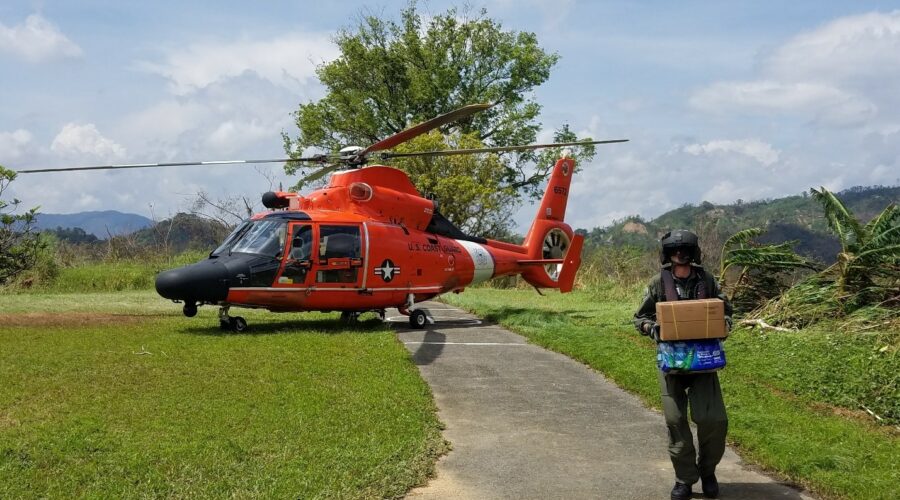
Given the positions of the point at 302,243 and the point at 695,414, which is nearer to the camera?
the point at 695,414

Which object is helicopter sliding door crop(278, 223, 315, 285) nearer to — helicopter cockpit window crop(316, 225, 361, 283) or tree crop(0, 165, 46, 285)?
helicopter cockpit window crop(316, 225, 361, 283)

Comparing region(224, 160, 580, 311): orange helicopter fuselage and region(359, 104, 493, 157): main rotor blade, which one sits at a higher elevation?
region(359, 104, 493, 157): main rotor blade

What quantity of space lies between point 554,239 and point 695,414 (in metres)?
14.3

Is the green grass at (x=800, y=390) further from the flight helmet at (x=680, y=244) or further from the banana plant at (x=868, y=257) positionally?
the flight helmet at (x=680, y=244)

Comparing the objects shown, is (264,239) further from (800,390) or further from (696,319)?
(696,319)

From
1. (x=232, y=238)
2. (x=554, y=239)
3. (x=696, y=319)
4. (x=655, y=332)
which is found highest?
(x=554, y=239)

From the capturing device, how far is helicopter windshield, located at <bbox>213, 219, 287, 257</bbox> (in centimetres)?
1415

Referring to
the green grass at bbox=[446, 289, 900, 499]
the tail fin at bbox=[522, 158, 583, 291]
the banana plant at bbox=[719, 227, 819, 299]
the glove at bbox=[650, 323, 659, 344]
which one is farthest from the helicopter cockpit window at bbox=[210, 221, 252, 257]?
the glove at bbox=[650, 323, 659, 344]

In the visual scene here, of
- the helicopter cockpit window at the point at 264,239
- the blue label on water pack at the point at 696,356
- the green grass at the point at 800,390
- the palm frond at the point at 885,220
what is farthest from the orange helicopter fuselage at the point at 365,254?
the blue label on water pack at the point at 696,356

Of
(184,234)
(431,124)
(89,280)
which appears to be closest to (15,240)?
(89,280)

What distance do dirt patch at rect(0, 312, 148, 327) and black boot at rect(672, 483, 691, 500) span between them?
11.6 meters

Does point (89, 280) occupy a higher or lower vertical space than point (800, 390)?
higher

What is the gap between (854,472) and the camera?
20.3 ft

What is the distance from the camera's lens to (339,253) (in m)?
14.7
